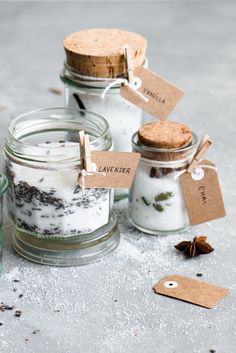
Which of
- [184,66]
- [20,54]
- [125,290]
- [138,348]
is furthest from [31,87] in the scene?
[138,348]

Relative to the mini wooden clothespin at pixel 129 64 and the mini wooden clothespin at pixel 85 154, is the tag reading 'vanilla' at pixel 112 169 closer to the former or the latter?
the mini wooden clothespin at pixel 85 154

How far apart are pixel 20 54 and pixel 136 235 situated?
96cm

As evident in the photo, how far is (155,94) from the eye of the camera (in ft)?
4.93

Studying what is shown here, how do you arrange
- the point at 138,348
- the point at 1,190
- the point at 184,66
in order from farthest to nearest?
the point at 184,66 → the point at 1,190 → the point at 138,348

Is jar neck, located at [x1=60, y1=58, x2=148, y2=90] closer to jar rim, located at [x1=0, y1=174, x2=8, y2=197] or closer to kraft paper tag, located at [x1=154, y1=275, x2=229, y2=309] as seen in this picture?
jar rim, located at [x1=0, y1=174, x2=8, y2=197]

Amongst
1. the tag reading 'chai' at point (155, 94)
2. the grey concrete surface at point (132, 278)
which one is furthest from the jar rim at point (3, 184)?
the tag reading 'chai' at point (155, 94)

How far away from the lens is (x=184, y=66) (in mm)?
2256

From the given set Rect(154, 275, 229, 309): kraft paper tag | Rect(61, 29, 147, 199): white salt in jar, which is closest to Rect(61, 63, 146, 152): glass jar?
Rect(61, 29, 147, 199): white salt in jar

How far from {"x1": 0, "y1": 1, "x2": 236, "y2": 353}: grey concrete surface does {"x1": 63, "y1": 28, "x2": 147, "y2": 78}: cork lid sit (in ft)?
0.92

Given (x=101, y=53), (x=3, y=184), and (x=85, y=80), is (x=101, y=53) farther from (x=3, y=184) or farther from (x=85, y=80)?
(x=3, y=184)

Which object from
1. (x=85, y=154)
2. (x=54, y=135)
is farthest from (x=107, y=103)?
(x=85, y=154)

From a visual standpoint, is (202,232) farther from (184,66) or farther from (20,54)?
(20,54)

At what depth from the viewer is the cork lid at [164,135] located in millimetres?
1432

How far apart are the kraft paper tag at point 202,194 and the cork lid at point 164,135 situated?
0.05 m
